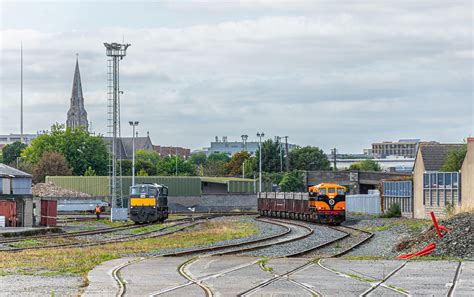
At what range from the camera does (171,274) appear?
66.9ft

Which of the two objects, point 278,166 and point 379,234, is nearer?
point 379,234

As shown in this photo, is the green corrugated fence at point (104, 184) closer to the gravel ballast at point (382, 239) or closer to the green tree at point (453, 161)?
the green tree at point (453, 161)

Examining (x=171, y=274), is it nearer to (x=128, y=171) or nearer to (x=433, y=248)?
(x=433, y=248)

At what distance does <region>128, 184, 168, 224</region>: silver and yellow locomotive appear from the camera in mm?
60062

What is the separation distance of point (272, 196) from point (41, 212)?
83.7ft

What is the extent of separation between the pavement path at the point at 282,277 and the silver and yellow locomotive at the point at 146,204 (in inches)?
1390

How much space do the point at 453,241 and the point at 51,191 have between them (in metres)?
79.4

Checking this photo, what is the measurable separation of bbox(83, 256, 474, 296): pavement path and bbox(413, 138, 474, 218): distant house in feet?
83.6

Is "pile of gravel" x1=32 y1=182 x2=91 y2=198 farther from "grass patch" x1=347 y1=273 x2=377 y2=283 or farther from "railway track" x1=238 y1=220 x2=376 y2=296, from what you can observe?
"grass patch" x1=347 y1=273 x2=377 y2=283

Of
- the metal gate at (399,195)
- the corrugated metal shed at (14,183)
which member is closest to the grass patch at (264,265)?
the metal gate at (399,195)

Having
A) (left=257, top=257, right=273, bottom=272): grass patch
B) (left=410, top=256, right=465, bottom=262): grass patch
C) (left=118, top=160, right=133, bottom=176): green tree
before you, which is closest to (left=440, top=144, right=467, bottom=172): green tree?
(left=410, top=256, right=465, bottom=262): grass patch

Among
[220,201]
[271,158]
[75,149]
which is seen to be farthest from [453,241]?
[271,158]

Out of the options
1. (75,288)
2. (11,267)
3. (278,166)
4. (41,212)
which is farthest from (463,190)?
(278,166)

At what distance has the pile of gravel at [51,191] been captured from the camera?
99.1 m
